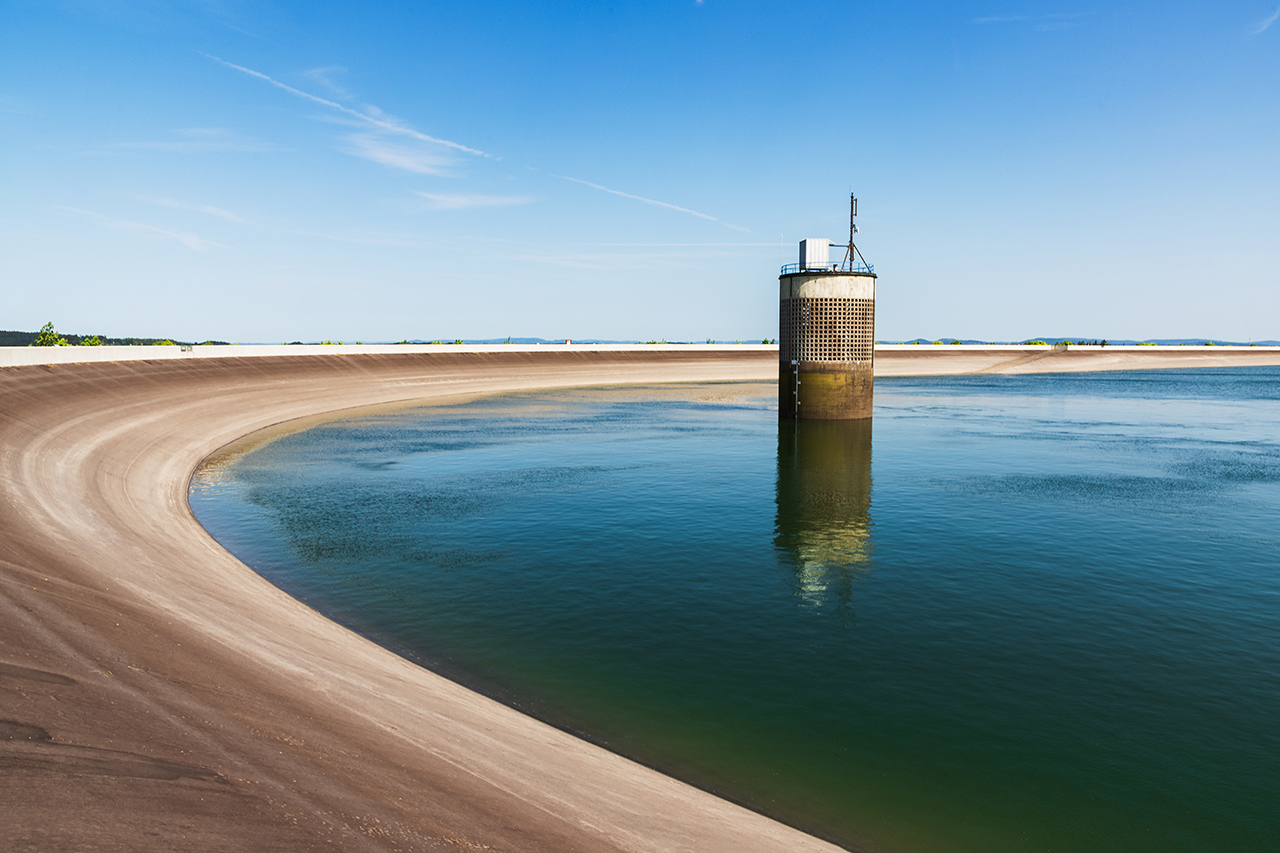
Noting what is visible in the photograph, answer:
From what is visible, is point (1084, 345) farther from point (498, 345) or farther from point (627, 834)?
point (627, 834)

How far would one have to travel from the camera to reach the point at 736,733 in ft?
41.9

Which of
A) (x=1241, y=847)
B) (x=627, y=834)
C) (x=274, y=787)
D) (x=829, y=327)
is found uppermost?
(x=829, y=327)

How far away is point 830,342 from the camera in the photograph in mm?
60219

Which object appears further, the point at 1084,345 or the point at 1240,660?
the point at 1084,345

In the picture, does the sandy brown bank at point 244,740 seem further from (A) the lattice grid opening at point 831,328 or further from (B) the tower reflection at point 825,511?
(A) the lattice grid opening at point 831,328

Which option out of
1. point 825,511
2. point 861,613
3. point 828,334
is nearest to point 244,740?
point 861,613

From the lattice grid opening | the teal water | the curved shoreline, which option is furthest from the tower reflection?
the curved shoreline

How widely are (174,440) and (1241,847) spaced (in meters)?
53.5

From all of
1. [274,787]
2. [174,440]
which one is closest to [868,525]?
[274,787]

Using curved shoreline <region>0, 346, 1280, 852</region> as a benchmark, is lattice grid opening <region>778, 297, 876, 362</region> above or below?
above

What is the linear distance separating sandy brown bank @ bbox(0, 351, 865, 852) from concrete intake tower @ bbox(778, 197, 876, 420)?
4863 centimetres

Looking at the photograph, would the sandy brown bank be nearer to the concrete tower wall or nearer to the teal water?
the teal water

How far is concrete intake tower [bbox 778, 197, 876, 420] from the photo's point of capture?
59.8 m

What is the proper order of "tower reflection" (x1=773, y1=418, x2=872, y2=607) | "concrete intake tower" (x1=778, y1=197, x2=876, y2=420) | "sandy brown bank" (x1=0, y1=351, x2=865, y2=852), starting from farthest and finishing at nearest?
"concrete intake tower" (x1=778, y1=197, x2=876, y2=420)
"tower reflection" (x1=773, y1=418, x2=872, y2=607)
"sandy brown bank" (x1=0, y1=351, x2=865, y2=852)
